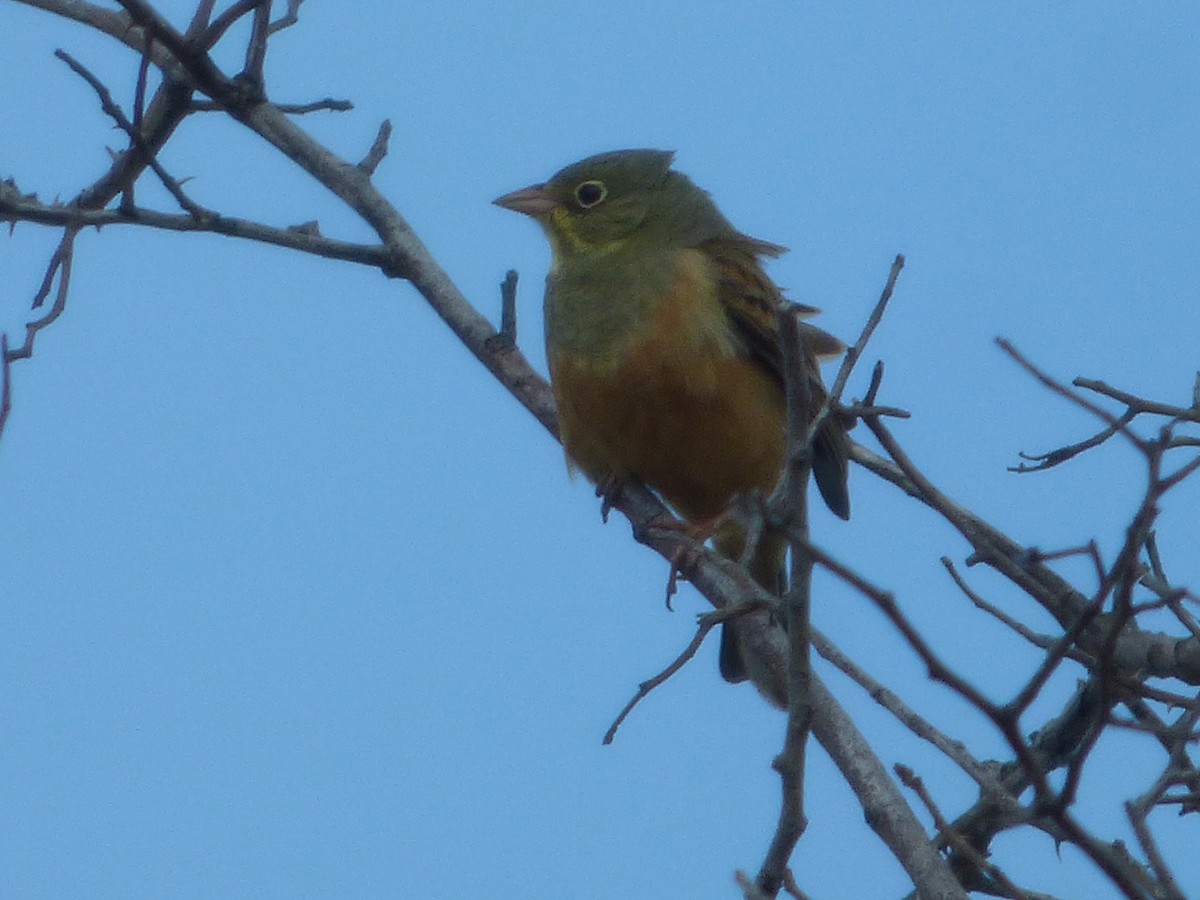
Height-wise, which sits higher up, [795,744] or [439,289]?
[439,289]

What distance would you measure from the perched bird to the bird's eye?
0.24 m

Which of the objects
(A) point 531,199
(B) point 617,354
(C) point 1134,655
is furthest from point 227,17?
(C) point 1134,655

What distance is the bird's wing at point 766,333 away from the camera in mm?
6707

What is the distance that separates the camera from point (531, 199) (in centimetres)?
773

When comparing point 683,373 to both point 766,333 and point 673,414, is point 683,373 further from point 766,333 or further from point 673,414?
point 766,333

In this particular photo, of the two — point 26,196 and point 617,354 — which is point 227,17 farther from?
point 617,354

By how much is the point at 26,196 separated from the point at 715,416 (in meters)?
2.61

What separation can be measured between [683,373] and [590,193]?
5.09 ft

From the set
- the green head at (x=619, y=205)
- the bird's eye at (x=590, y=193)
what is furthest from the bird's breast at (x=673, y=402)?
the bird's eye at (x=590, y=193)

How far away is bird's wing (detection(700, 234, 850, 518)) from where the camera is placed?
6.71 m

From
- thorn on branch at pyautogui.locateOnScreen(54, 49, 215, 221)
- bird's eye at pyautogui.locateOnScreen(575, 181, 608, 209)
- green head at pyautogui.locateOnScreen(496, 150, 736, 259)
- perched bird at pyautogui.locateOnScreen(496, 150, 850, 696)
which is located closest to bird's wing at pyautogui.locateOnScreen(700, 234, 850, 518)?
perched bird at pyautogui.locateOnScreen(496, 150, 850, 696)

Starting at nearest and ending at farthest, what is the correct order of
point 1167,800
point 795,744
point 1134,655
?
point 795,744
point 1167,800
point 1134,655

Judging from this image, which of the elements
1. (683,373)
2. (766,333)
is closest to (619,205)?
(766,333)

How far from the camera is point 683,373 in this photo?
644cm
